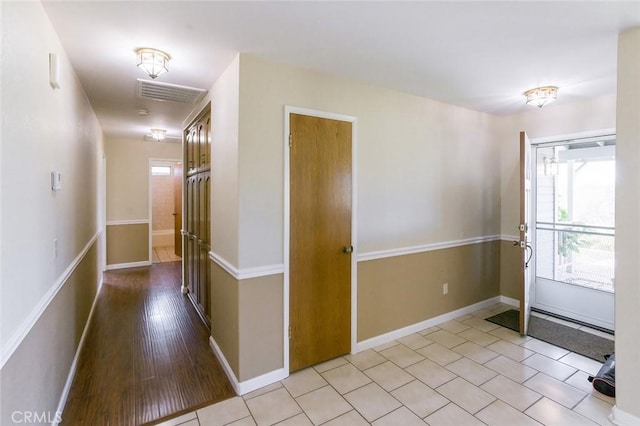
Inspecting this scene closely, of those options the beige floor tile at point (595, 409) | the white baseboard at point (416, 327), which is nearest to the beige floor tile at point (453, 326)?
the white baseboard at point (416, 327)

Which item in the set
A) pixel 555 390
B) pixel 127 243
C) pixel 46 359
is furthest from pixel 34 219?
pixel 127 243

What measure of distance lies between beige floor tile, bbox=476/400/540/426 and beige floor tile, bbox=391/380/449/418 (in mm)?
246

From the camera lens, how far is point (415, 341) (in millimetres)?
3121

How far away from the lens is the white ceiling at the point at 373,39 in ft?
5.72

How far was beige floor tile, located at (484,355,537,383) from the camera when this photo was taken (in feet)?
8.26

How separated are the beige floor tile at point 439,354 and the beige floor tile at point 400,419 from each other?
77 cm

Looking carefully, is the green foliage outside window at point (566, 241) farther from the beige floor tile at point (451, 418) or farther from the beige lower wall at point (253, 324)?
the beige lower wall at point (253, 324)

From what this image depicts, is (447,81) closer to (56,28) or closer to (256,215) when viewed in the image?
(256,215)

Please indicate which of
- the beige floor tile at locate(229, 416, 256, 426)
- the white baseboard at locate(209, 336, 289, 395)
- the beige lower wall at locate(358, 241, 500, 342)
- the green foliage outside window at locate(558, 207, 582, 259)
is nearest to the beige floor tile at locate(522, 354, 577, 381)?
the beige lower wall at locate(358, 241, 500, 342)

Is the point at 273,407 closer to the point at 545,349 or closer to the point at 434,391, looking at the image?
the point at 434,391

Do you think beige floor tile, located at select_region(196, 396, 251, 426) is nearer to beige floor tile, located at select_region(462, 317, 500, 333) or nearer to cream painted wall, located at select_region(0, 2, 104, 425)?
cream painted wall, located at select_region(0, 2, 104, 425)

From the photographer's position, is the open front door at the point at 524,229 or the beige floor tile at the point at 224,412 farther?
the open front door at the point at 524,229

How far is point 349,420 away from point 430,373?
89 centimetres

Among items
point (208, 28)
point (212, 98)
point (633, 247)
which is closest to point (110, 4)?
point (208, 28)
